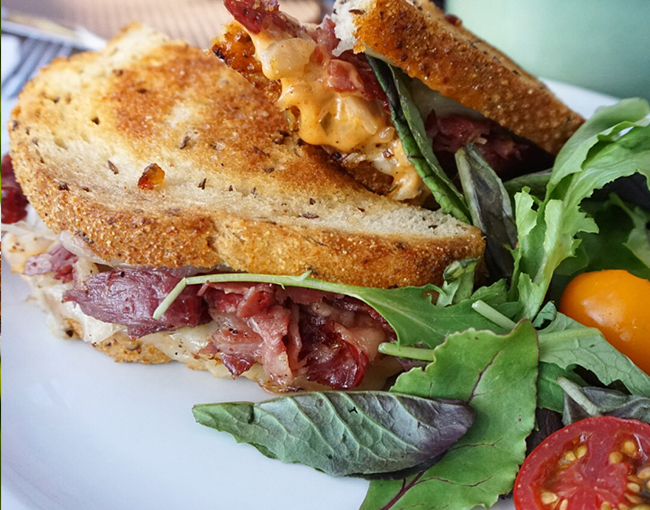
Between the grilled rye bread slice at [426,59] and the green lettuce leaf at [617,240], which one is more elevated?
the grilled rye bread slice at [426,59]

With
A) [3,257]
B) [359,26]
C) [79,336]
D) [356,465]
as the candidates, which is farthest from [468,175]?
[3,257]

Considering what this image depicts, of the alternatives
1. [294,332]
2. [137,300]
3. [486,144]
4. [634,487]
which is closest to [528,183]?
[486,144]

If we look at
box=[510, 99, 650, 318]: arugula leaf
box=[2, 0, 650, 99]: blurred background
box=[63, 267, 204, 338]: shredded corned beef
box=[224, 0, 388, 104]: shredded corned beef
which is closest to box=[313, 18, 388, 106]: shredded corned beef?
box=[224, 0, 388, 104]: shredded corned beef

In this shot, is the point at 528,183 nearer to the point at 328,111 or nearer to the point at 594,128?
the point at 594,128

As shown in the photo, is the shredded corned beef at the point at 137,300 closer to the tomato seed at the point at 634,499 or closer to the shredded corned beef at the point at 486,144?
the shredded corned beef at the point at 486,144

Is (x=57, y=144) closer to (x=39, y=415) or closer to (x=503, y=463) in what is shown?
(x=39, y=415)

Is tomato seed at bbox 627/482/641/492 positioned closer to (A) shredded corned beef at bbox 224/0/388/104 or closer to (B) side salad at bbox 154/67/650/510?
(B) side salad at bbox 154/67/650/510

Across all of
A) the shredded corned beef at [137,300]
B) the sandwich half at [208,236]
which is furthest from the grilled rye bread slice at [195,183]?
the shredded corned beef at [137,300]
